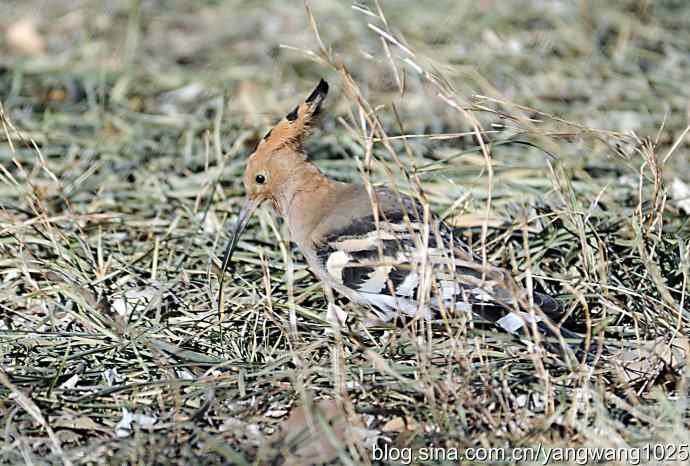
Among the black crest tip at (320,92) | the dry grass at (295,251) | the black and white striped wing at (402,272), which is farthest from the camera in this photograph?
the black crest tip at (320,92)

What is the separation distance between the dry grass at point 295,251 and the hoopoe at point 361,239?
98mm

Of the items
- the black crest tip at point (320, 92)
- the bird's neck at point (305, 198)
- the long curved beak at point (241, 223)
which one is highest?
the black crest tip at point (320, 92)

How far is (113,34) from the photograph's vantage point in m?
5.57

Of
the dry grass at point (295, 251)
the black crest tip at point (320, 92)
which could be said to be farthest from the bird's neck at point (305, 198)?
the black crest tip at point (320, 92)

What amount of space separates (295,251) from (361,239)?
53cm

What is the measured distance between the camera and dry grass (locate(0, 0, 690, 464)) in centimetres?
225

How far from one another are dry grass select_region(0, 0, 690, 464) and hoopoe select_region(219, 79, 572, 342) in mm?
98

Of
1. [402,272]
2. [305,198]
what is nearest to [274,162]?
[305,198]

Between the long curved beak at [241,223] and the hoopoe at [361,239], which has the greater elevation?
the hoopoe at [361,239]

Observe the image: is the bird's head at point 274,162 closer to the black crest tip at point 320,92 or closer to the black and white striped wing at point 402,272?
the black crest tip at point 320,92

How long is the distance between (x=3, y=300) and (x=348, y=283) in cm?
106

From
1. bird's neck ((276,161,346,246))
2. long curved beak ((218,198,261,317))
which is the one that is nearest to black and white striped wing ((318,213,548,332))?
bird's neck ((276,161,346,246))

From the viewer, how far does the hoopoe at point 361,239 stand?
2490 millimetres

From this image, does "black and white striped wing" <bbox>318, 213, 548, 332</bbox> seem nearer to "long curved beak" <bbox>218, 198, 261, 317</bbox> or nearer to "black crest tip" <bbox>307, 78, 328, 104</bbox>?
"long curved beak" <bbox>218, 198, 261, 317</bbox>
